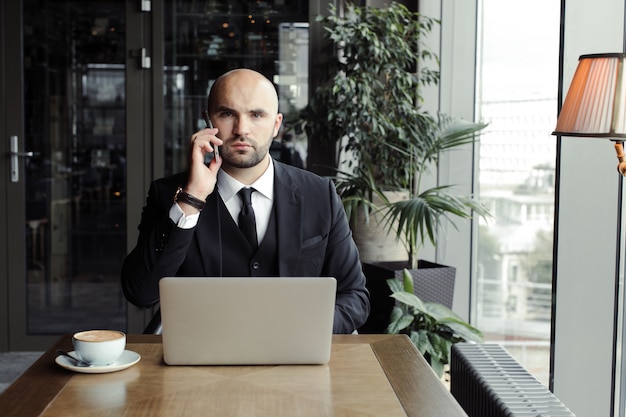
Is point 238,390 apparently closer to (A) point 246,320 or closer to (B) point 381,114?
(A) point 246,320

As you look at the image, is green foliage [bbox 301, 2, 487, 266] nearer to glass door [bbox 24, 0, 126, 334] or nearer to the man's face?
glass door [bbox 24, 0, 126, 334]

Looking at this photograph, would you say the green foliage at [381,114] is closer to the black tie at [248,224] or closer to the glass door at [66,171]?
the glass door at [66,171]

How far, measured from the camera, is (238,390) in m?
1.62

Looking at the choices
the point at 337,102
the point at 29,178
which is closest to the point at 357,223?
the point at 337,102

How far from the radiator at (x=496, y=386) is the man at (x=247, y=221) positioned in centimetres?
34

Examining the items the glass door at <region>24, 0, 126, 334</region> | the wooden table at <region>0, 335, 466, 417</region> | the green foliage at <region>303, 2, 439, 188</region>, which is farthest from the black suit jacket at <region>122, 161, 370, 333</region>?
the glass door at <region>24, 0, 126, 334</region>

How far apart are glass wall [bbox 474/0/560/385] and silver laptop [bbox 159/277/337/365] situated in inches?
67.3

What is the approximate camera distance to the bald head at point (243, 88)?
2498 millimetres

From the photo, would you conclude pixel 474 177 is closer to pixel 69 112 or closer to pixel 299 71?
pixel 299 71

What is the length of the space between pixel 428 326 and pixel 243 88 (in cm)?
182

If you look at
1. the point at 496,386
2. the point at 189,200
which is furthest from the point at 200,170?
the point at 496,386

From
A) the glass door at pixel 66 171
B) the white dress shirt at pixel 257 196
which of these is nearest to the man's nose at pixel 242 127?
the white dress shirt at pixel 257 196

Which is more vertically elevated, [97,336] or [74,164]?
[74,164]

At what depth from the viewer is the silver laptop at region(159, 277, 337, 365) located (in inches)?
67.0
